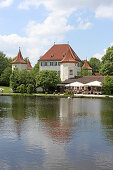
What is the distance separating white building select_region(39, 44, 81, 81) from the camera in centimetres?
6353

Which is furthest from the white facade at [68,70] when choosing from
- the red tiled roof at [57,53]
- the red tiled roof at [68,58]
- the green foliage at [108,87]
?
the green foliage at [108,87]

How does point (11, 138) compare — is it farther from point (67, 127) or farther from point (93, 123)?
point (93, 123)

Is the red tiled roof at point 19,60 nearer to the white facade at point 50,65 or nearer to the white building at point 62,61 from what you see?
the white building at point 62,61

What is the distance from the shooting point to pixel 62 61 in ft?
209

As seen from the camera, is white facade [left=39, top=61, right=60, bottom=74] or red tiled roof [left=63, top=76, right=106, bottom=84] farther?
white facade [left=39, top=61, right=60, bottom=74]

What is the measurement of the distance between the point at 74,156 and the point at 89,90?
4616 cm

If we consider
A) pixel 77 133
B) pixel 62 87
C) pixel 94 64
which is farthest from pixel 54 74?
pixel 94 64

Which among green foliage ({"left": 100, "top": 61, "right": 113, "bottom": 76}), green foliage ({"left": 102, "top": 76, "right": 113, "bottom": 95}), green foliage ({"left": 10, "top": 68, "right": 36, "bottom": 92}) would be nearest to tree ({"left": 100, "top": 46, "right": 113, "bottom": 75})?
green foliage ({"left": 100, "top": 61, "right": 113, "bottom": 76})

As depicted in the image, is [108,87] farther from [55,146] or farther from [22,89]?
[55,146]

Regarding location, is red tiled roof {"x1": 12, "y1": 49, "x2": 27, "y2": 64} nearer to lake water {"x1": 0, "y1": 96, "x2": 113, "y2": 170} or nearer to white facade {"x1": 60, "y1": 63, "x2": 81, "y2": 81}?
white facade {"x1": 60, "y1": 63, "x2": 81, "y2": 81}

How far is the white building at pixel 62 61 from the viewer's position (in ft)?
208

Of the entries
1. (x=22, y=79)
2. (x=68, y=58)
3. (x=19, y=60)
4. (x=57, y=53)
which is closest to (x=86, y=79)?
(x=68, y=58)

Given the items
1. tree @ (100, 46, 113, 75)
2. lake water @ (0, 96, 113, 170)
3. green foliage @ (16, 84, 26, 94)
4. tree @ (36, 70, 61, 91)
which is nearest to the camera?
lake water @ (0, 96, 113, 170)

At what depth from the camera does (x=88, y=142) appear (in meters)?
12.6
